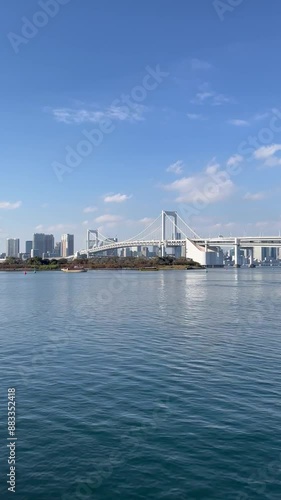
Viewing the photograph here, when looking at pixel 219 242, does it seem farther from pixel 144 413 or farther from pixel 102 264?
pixel 144 413

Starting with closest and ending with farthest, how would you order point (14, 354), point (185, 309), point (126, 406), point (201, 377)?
point (126, 406) → point (201, 377) → point (14, 354) → point (185, 309)

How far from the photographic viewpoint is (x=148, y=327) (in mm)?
13328

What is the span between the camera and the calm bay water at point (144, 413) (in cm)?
416

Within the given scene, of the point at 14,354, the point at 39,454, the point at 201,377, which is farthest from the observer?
the point at 14,354

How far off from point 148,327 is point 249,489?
933 centimetres

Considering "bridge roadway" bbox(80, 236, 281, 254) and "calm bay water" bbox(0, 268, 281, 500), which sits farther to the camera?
"bridge roadway" bbox(80, 236, 281, 254)

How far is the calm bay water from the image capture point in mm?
4164

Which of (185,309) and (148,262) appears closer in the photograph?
(185,309)

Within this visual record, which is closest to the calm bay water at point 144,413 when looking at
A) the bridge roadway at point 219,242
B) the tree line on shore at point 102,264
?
the tree line on shore at point 102,264

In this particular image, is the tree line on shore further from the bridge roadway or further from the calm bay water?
the calm bay water

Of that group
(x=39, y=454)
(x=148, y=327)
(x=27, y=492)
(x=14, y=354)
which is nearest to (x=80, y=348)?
(x=14, y=354)

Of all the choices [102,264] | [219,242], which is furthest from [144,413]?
[219,242]

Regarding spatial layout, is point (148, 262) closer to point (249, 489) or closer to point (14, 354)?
point (14, 354)

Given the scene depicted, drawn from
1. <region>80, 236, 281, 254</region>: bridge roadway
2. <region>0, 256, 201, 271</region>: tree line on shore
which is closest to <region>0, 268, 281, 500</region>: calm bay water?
<region>0, 256, 201, 271</region>: tree line on shore
